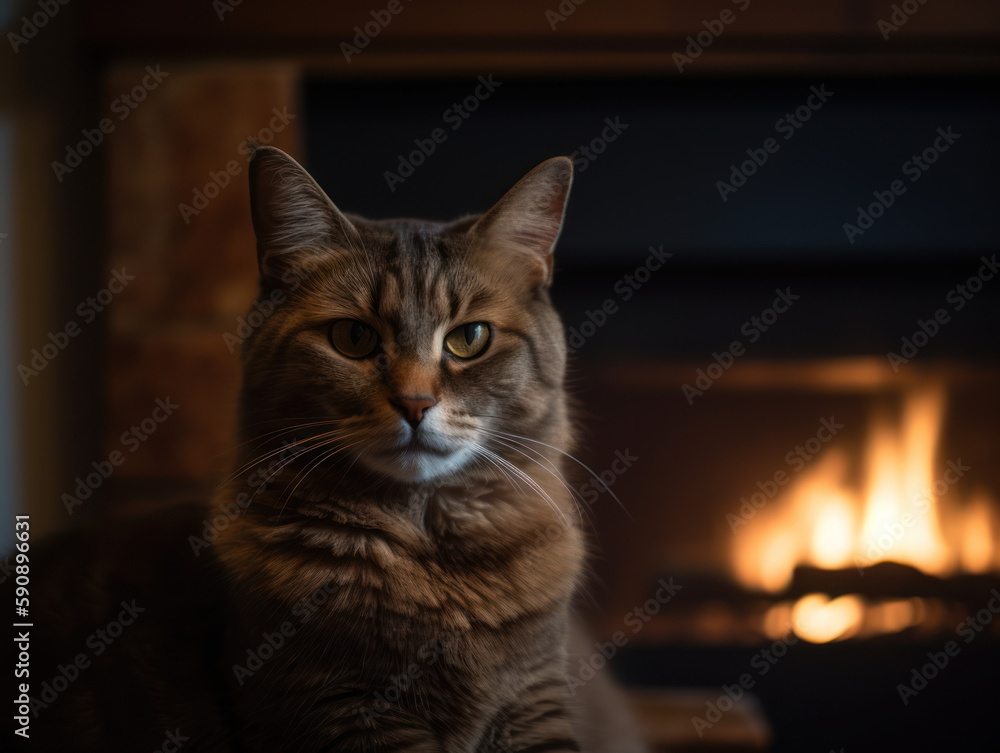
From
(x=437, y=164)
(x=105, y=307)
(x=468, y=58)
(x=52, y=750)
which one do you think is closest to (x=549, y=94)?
(x=468, y=58)

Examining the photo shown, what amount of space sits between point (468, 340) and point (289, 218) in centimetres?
23

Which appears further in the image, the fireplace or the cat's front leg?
the fireplace

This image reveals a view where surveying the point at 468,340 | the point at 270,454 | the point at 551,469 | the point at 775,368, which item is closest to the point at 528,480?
the point at 551,469

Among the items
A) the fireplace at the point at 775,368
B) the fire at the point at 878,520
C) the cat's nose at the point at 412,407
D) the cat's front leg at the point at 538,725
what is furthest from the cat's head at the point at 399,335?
the fire at the point at 878,520

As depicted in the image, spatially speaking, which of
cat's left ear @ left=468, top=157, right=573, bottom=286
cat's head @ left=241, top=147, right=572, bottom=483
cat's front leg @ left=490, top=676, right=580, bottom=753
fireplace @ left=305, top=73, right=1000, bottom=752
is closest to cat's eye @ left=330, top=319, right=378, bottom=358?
cat's head @ left=241, top=147, right=572, bottom=483

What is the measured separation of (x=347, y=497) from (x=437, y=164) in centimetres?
119

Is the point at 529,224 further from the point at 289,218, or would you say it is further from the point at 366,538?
the point at 366,538

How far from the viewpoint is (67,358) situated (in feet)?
5.39

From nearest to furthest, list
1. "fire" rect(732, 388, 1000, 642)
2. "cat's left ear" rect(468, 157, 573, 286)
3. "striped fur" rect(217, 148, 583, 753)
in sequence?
"striped fur" rect(217, 148, 583, 753) < "cat's left ear" rect(468, 157, 573, 286) < "fire" rect(732, 388, 1000, 642)

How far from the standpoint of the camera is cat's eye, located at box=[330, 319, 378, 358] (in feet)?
2.45

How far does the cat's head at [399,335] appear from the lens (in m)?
0.71

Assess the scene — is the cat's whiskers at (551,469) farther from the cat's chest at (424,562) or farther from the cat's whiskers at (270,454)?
the cat's whiskers at (270,454)

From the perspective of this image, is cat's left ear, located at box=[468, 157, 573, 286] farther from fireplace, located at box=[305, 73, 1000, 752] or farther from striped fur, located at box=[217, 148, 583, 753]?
fireplace, located at box=[305, 73, 1000, 752]

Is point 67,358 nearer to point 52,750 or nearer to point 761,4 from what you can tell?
point 52,750
